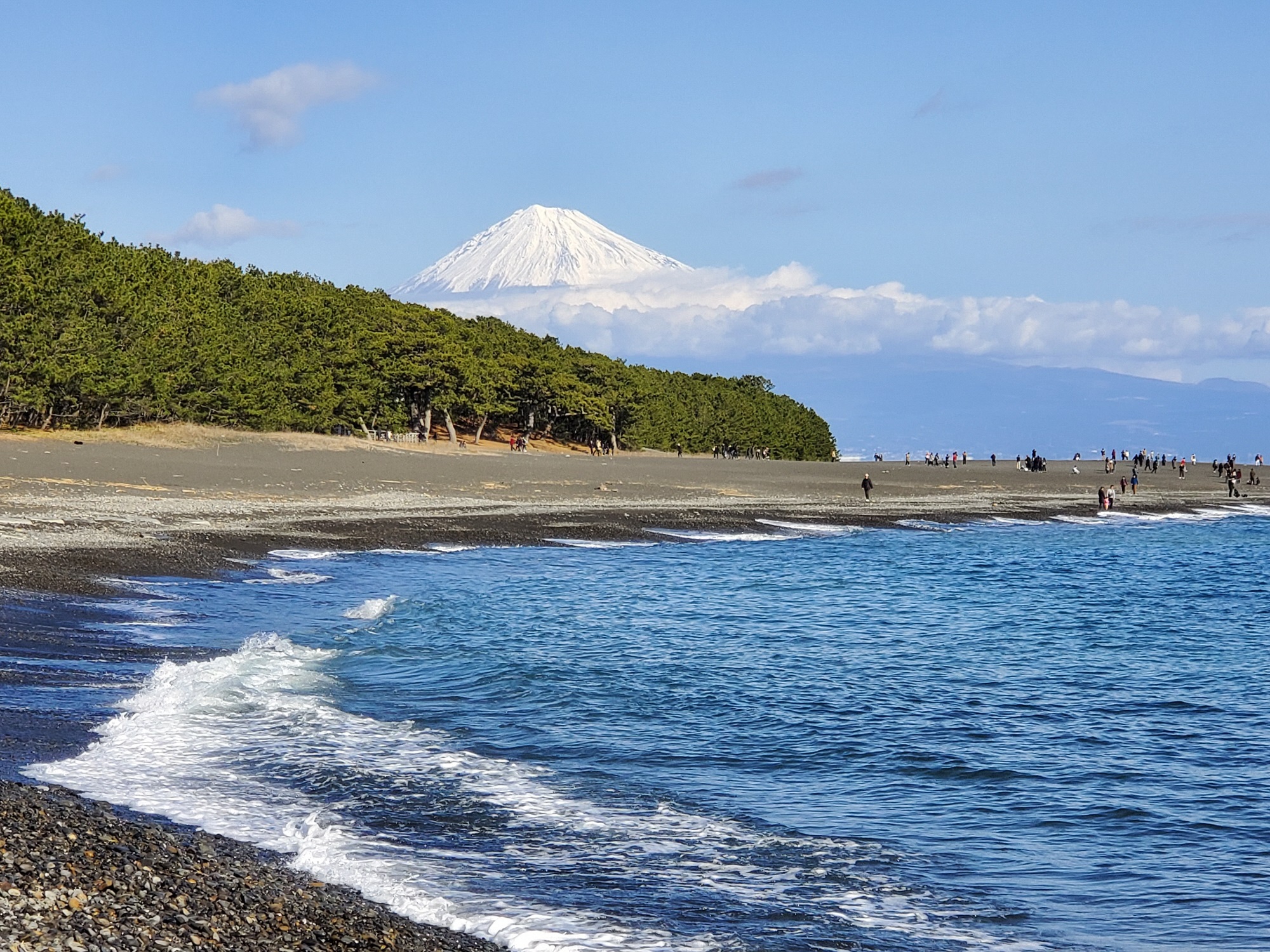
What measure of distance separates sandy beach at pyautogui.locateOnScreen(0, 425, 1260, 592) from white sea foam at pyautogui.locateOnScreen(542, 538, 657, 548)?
672mm

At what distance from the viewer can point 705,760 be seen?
14.5 meters

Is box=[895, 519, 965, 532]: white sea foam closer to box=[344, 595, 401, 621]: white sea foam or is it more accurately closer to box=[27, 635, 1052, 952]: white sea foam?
box=[344, 595, 401, 621]: white sea foam

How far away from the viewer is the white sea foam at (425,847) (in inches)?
354

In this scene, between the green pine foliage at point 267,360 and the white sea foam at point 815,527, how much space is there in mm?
32762

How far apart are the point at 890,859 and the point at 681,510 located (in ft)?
144

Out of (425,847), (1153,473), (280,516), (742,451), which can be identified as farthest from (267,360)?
(1153,473)

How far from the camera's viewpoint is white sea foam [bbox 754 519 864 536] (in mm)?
51656

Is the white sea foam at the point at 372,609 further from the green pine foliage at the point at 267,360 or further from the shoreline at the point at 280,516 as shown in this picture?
the green pine foliage at the point at 267,360

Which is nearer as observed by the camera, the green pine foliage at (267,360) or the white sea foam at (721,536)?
the white sea foam at (721,536)

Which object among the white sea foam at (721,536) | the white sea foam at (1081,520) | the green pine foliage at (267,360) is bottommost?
the white sea foam at (721,536)

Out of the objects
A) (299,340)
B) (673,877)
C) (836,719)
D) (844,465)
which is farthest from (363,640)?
(844,465)

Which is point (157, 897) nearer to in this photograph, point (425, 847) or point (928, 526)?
point (425, 847)

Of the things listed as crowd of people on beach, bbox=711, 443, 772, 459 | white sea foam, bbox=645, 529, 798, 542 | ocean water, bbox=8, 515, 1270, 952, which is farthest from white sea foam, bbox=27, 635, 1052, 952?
crowd of people on beach, bbox=711, 443, 772, 459

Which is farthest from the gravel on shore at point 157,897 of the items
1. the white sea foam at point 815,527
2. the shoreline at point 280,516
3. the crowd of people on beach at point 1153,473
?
the crowd of people on beach at point 1153,473
